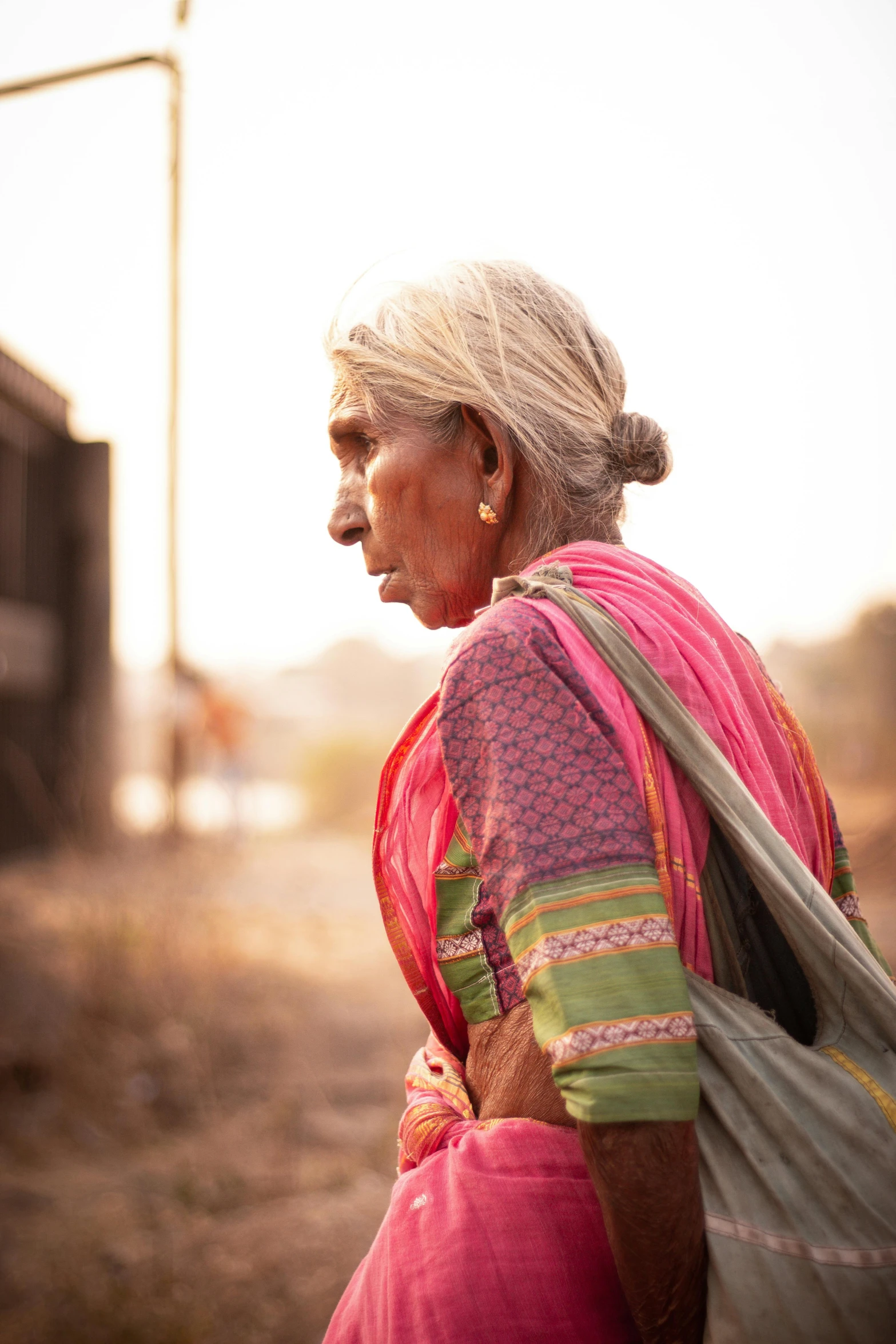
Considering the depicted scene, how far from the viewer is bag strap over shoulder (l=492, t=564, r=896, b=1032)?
1.12 meters

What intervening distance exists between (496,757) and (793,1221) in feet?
1.82

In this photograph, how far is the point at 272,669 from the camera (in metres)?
50.4

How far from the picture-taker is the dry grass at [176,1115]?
3.46m

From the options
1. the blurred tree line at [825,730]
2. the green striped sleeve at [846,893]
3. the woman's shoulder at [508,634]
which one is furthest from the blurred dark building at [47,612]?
the woman's shoulder at [508,634]

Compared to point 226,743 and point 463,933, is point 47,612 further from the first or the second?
point 463,933

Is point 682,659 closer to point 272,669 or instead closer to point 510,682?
point 510,682

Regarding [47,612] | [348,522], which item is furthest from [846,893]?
[47,612]

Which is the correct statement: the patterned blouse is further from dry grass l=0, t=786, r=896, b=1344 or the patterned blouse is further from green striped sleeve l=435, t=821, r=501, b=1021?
dry grass l=0, t=786, r=896, b=1344

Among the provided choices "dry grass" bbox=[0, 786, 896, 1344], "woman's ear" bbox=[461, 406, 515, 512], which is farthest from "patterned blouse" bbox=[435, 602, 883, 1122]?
"dry grass" bbox=[0, 786, 896, 1344]

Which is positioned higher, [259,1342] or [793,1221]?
[793,1221]

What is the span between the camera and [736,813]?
1.14m

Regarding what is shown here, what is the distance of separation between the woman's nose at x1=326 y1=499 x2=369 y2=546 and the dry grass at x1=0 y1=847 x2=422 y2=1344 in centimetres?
287

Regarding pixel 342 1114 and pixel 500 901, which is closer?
pixel 500 901

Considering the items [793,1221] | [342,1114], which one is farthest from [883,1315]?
[342,1114]
